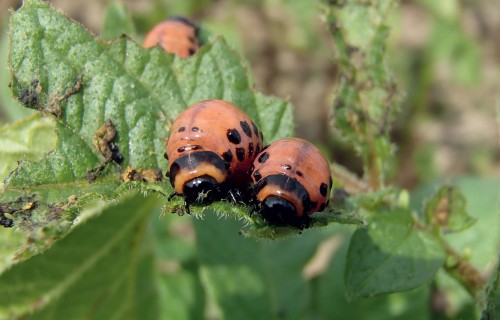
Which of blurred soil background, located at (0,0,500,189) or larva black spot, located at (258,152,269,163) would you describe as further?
blurred soil background, located at (0,0,500,189)

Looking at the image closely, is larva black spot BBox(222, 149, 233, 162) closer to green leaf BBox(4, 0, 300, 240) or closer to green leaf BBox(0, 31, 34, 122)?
green leaf BBox(4, 0, 300, 240)

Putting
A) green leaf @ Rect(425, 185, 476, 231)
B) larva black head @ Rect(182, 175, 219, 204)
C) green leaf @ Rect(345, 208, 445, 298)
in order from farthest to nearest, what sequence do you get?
1. green leaf @ Rect(425, 185, 476, 231)
2. green leaf @ Rect(345, 208, 445, 298)
3. larva black head @ Rect(182, 175, 219, 204)

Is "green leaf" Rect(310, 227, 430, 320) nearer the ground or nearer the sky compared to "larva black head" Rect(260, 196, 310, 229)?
nearer the ground

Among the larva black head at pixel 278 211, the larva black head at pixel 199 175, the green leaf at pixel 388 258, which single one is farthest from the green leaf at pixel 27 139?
the green leaf at pixel 388 258

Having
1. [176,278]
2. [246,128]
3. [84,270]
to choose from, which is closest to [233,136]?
[246,128]

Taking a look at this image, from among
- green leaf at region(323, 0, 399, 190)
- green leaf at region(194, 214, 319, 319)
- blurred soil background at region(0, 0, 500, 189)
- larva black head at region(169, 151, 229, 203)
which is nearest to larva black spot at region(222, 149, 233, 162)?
larva black head at region(169, 151, 229, 203)

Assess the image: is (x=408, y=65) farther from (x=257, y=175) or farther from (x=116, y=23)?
(x=257, y=175)
